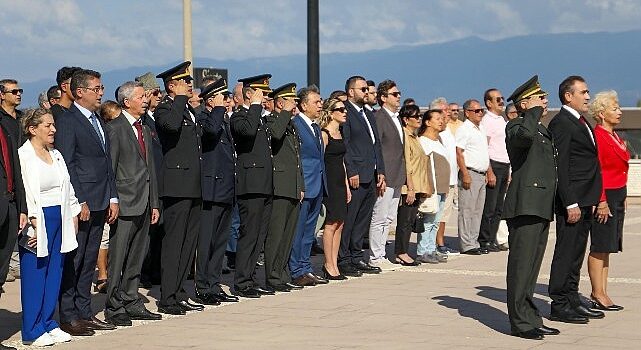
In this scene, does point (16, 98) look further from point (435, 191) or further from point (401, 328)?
point (435, 191)

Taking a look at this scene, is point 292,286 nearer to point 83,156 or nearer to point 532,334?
point 83,156

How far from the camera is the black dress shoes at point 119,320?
11.9 meters

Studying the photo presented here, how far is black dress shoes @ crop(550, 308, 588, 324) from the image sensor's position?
11961 millimetres

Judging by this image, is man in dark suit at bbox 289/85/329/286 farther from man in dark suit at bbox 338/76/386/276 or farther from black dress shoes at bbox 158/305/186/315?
black dress shoes at bbox 158/305/186/315

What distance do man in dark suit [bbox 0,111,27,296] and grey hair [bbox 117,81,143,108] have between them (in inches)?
64.0

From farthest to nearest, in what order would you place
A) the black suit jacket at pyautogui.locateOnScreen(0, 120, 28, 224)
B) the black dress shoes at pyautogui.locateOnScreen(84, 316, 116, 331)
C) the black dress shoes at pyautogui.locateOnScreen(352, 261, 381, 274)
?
1. the black dress shoes at pyautogui.locateOnScreen(352, 261, 381, 274)
2. the black dress shoes at pyautogui.locateOnScreen(84, 316, 116, 331)
3. the black suit jacket at pyautogui.locateOnScreen(0, 120, 28, 224)

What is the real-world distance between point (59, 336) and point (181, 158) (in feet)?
7.46

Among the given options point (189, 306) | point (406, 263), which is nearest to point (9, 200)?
point (189, 306)

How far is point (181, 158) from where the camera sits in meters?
12.6

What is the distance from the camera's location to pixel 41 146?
10.9 metres

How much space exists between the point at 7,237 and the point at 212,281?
9.90ft

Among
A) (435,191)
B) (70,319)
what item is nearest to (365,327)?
(70,319)

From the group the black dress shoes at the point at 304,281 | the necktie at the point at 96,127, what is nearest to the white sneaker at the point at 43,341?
the necktie at the point at 96,127

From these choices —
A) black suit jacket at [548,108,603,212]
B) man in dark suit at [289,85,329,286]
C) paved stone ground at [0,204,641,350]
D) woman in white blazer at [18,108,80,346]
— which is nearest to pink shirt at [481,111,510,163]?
paved stone ground at [0,204,641,350]
